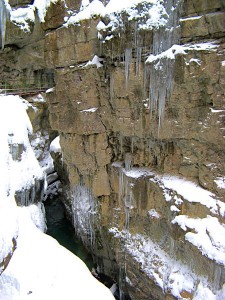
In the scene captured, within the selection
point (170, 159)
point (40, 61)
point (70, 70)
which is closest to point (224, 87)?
point (170, 159)

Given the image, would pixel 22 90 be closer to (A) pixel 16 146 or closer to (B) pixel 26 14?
(B) pixel 26 14

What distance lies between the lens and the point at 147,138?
824 centimetres

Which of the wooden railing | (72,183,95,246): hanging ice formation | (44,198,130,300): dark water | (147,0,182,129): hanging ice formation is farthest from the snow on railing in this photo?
(147,0,182,129): hanging ice formation

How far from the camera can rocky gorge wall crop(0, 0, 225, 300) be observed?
21.5 feet

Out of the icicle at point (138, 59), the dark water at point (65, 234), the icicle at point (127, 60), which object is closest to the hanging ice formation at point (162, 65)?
the icicle at point (138, 59)

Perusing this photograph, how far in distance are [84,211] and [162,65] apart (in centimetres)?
594

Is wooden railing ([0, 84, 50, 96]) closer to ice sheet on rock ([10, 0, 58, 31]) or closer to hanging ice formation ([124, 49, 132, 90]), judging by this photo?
ice sheet on rock ([10, 0, 58, 31])

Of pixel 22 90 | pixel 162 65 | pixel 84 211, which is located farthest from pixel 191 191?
pixel 22 90

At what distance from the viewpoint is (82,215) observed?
1009cm

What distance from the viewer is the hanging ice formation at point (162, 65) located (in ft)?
22.2

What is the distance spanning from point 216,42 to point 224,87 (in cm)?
110

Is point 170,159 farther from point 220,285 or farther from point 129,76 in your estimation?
point 220,285

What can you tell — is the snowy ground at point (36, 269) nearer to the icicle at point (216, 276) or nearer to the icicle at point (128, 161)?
the icicle at point (216, 276)

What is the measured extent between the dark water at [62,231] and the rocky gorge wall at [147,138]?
946mm
